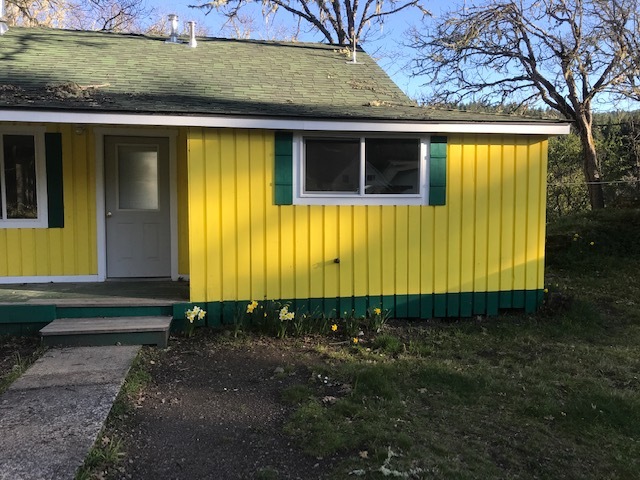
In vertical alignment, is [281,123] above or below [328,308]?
above

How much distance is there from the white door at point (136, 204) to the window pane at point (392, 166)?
2751 mm

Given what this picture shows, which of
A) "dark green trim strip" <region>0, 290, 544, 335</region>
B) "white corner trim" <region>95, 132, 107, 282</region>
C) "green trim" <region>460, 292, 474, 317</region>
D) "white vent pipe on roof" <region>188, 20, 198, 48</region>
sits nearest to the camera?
"dark green trim strip" <region>0, 290, 544, 335</region>

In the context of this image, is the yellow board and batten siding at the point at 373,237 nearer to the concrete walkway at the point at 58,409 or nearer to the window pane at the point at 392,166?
the window pane at the point at 392,166

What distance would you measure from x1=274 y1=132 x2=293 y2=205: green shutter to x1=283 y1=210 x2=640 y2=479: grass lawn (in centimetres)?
173

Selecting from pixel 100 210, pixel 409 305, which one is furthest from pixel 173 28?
pixel 409 305

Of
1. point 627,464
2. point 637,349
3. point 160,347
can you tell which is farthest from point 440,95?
point 627,464

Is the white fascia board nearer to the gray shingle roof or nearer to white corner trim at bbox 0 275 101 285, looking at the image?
the gray shingle roof

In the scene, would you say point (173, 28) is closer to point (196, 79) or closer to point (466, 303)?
point (196, 79)

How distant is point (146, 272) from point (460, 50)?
1115cm

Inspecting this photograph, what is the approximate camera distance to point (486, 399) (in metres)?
4.11

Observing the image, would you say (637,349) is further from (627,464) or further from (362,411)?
(362,411)

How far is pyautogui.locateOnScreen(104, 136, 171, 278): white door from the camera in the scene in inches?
268

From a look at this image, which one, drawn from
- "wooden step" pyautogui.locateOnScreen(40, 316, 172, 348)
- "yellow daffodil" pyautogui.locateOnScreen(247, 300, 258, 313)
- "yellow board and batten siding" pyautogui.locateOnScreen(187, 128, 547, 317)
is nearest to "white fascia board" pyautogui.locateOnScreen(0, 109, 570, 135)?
"yellow board and batten siding" pyautogui.locateOnScreen(187, 128, 547, 317)

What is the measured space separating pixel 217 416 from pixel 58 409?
1.07 metres
